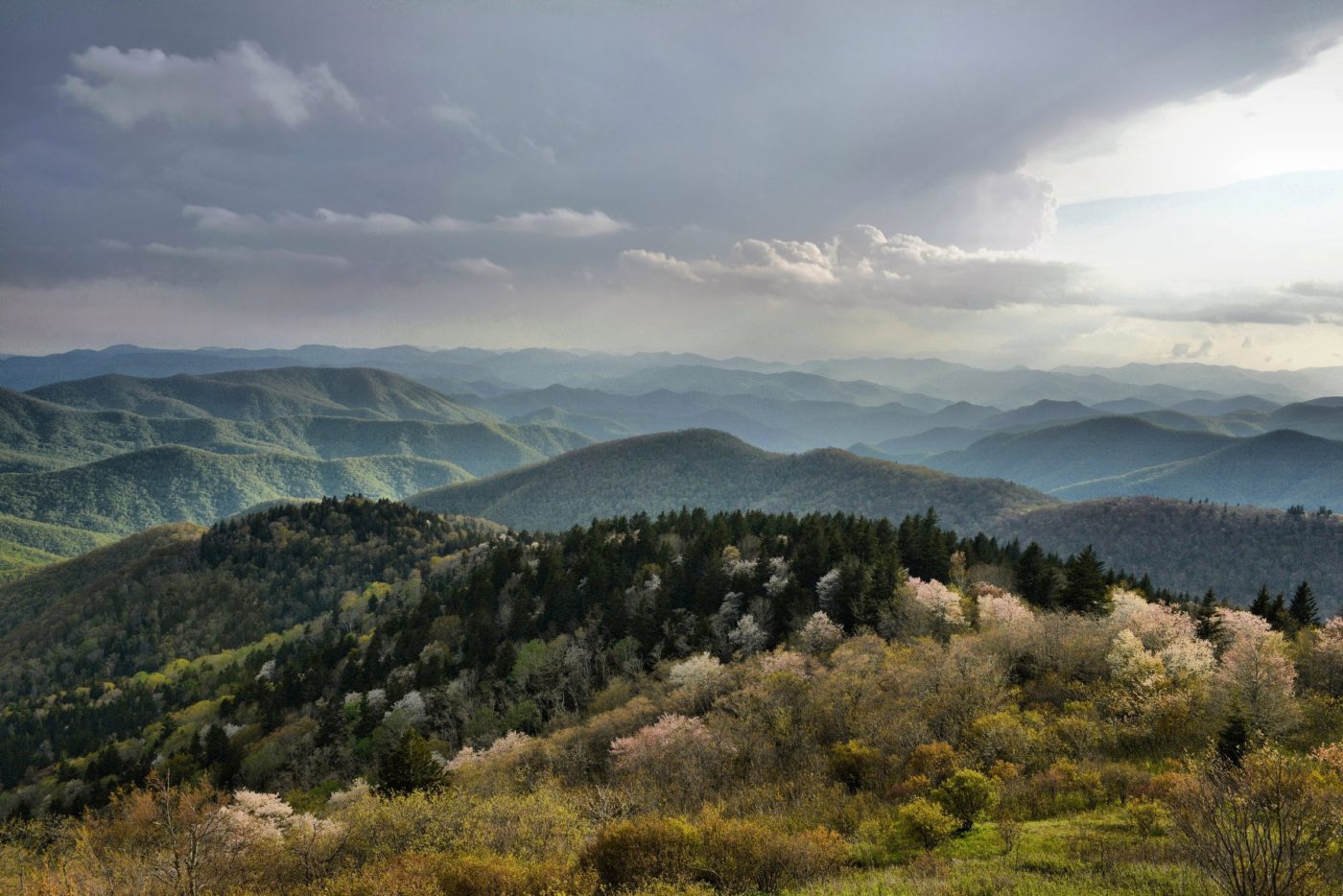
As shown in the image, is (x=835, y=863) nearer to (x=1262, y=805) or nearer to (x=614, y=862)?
(x=614, y=862)

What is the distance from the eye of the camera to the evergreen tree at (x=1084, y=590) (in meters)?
76.3

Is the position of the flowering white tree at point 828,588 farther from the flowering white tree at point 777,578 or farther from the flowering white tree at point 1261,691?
the flowering white tree at point 1261,691

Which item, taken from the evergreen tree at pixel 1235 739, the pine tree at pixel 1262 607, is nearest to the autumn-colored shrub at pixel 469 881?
the evergreen tree at pixel 1235 739

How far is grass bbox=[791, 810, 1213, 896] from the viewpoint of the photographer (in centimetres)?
2309

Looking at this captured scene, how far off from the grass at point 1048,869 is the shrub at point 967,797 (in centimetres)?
152

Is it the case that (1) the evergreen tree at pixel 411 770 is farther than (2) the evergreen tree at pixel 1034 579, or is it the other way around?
(2) the evergreen tree at pixel 1034 579

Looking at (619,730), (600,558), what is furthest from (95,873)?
(600,558)

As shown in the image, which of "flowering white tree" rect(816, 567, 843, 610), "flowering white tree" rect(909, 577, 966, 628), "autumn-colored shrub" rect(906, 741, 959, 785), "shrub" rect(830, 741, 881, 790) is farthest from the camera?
"flowering white tree" rect(816, 567, 843, 610)

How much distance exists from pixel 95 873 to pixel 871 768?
4946 centimetres

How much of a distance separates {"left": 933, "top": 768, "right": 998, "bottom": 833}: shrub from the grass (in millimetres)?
1518

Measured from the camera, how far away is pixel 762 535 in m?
130

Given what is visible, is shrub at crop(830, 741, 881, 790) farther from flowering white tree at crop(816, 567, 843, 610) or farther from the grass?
flowering white tree at crop(816, 567, 843, 610)

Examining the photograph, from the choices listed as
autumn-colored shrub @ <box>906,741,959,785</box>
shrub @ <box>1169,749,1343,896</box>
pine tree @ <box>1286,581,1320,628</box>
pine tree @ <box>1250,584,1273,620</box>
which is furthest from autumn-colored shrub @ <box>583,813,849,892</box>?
pine tree @ <box>1286,581,1320,628</box>

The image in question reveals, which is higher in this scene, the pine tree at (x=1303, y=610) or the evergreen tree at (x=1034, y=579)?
the evergreen tree at (x=1034, y=579)
